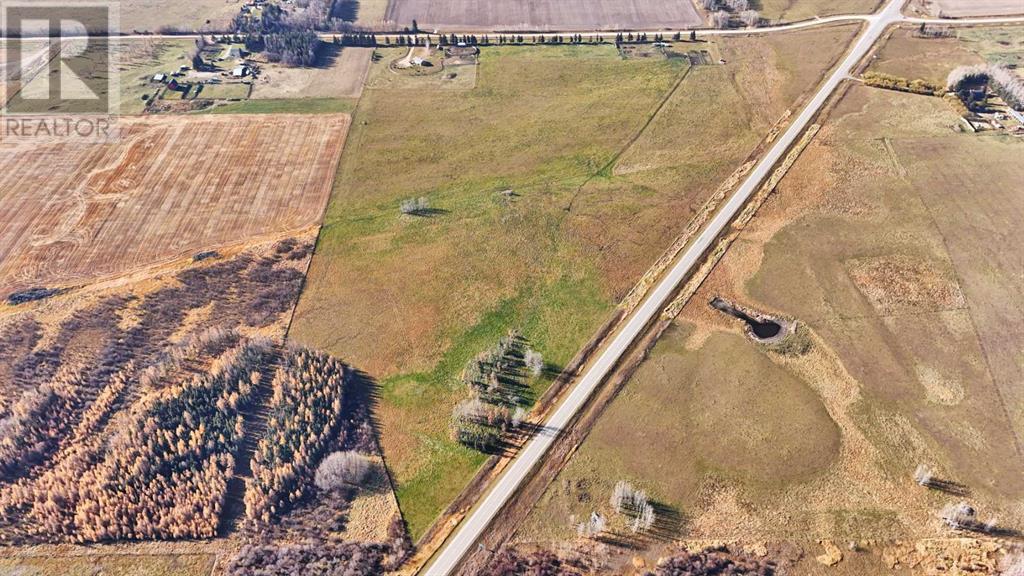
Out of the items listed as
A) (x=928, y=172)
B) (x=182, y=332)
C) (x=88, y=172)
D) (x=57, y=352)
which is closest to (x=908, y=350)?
(x=928, y=172)

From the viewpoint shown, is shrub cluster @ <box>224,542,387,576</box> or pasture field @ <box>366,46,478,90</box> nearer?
shrub cluster @ <box>224,542,387,576</box>

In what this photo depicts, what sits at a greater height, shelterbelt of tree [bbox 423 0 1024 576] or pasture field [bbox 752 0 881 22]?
pasture field [bbox 752 0 881 22]

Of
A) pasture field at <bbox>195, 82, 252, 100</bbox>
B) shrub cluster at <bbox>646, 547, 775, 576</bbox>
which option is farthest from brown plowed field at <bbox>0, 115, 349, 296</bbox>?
shrub cluster at <bbox>646, 547, 775, 576</bbox>

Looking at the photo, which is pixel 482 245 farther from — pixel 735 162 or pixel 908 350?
pixel 908 350

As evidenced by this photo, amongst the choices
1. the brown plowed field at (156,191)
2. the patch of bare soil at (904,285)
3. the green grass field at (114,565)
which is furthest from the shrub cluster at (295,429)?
the patch of bare soil at (904,285)

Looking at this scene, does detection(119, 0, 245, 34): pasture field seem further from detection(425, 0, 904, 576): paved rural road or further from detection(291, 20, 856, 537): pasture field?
detection(425, 0, 904, 576): paved rural road

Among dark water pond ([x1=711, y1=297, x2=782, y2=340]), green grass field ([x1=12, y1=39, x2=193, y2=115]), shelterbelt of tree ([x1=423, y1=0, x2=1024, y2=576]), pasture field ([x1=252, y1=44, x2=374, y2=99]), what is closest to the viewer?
shelterbelt of tree ([x1=423, y1=0, x2=1024, y2=576])

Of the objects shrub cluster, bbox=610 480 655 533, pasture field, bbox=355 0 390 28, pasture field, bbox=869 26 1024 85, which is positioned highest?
pasture field, bbox=869 26 1024 85

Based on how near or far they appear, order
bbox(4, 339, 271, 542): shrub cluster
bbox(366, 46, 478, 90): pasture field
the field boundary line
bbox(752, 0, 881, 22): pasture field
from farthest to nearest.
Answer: bbox(752, 0, 881, 22): pasture field, bbox(366, 46, 478, 90): pasture field, the field boundary line, bbox(4, 339, 271, 542): shrub cluster
